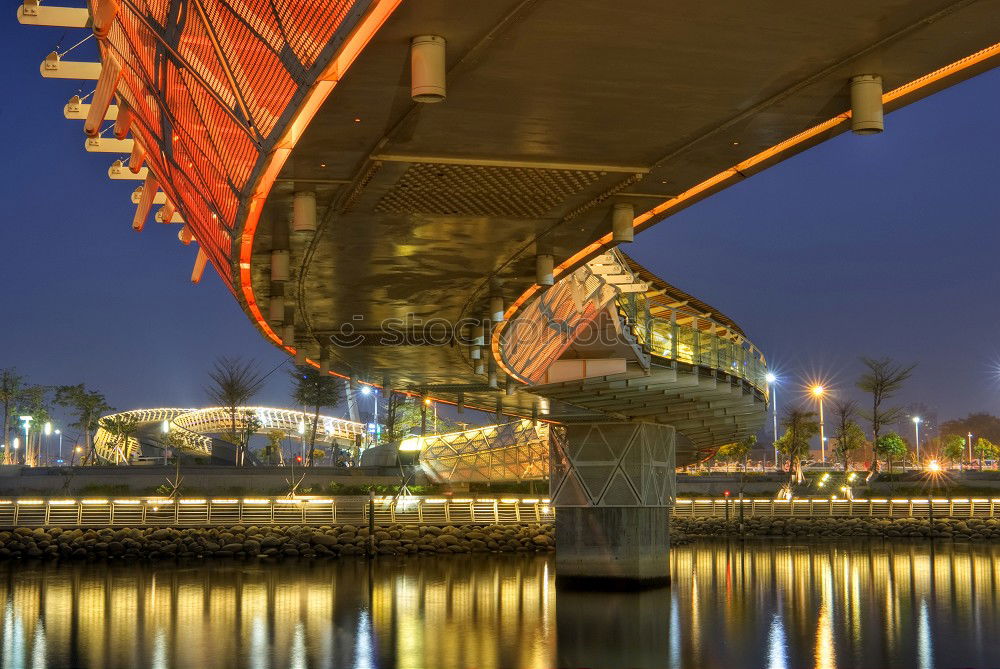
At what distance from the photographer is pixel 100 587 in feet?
117

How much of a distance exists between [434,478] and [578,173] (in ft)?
200

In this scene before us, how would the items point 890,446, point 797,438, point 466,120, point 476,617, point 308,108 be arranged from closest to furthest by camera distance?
point 308,108 → point 466,120 → point 476,617 → point 797,438 → point 890,446

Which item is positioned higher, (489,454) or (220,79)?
(220,79)

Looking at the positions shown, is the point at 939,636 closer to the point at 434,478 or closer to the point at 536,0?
the point at 536,0

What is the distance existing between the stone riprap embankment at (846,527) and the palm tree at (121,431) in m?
42.2

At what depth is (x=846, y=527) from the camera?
67.6m

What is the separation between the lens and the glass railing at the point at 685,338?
27.9 meters

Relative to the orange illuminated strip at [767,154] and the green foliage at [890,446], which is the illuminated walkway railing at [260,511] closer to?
the orange illuminated strip at [767,154]

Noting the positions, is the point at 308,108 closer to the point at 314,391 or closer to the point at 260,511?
the point at 260,511

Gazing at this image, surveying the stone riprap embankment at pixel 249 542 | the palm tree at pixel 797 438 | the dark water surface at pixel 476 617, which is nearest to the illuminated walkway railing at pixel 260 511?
the stone riprap embankment at pixel 249 542

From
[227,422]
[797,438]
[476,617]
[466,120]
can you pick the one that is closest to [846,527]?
[797,438]

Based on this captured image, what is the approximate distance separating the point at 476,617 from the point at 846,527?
4298 centimetres

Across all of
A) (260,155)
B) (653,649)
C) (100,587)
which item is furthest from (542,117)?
(100,587)

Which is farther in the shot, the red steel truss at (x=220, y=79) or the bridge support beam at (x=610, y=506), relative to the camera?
the bridge support beam at (x=610, y=506)
